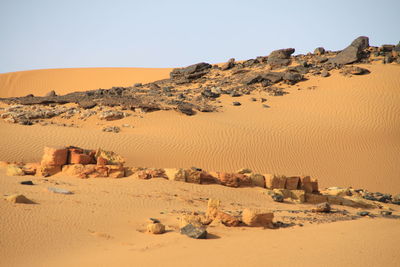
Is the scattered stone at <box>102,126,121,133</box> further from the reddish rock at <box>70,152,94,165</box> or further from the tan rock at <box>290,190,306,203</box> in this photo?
the tan rock at <box>290,190,306,203</box>

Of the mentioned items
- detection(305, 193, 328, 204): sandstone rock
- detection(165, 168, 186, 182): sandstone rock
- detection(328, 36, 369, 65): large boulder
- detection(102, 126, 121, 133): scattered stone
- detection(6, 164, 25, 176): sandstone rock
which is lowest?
detection(305, 193, 328, 204): sandstone rock

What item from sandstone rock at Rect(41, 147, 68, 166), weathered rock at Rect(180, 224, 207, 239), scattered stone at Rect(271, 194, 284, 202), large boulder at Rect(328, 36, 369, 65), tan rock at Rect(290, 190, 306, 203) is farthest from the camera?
large boulder at Rect(328, 36, 369, 65)

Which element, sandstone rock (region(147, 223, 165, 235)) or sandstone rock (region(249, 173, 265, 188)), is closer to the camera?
sandstone rock (region(147, 223, 165, 235))

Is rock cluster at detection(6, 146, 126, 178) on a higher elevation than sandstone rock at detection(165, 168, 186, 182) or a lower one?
higher

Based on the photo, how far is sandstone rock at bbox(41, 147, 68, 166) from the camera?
12.4m

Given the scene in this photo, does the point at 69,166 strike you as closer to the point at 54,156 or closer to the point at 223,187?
the point at 54,156

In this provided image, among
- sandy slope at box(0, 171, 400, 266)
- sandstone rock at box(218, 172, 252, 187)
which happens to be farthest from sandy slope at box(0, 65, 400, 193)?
sandy slope at box(0, 171, 400, 266)

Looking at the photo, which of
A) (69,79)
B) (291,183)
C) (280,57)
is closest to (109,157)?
(291,183)

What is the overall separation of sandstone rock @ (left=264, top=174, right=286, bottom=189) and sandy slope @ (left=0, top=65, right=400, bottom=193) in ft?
14.0

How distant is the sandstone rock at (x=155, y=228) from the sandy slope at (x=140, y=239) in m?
0.16

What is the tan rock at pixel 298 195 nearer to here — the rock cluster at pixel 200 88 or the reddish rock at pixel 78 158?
the reddish rock at pixel 78 158

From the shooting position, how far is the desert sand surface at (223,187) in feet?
22.0

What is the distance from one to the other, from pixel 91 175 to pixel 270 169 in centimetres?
875

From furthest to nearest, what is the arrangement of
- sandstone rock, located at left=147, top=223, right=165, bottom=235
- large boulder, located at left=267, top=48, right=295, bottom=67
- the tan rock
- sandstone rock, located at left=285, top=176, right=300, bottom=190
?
large boulder, located at left=267, top=48, right=295, bottom=67, sandstone rock, located at left=285, top=176, right=300, bottom=190, the tan rock, sandstone rock, located at left=147, top=223, right=165, bottom=235
